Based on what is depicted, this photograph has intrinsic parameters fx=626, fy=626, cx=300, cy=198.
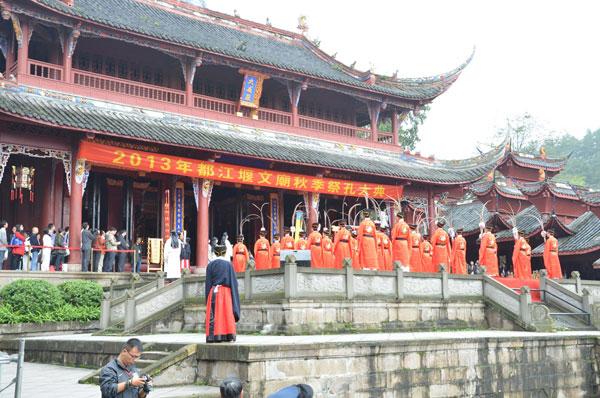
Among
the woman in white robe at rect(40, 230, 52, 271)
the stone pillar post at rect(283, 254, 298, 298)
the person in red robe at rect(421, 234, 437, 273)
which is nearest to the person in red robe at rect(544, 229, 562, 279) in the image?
the person in red robe at rect(421, 234, 437, 273)

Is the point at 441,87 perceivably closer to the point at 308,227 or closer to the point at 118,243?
the point at 308,227

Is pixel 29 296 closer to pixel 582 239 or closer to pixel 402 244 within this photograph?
pixel 402 244

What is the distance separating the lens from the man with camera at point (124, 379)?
5.16m

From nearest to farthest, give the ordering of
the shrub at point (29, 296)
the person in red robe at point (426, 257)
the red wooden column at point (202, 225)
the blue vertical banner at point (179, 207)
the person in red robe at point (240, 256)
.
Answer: the shrub at point (29, 296) < the person in red robe at point (426, 257) < the person in red robe at point (240, 256) < the red wooden column at point (202, 225) < the blue vertical banner at point (179, 207)

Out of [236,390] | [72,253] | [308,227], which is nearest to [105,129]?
[72,253]

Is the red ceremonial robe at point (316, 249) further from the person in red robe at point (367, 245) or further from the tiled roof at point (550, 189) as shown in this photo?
the tiled roof at point (550, 189)

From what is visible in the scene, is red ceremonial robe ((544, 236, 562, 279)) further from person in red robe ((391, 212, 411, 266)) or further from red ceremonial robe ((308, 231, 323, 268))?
red ceremonial robe ((308, 231, 323, 268))

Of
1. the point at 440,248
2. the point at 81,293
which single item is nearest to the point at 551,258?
the point at 440,248

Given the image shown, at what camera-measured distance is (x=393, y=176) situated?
21.7 m

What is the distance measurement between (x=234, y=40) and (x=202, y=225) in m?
8.47

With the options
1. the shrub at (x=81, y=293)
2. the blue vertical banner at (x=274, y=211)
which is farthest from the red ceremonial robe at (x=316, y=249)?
the blue vertical banner at (x=274, y=211)

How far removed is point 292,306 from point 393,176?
12025 mm

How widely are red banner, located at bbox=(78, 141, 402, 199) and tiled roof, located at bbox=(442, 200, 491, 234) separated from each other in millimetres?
7473

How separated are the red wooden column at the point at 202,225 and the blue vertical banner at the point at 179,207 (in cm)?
76
